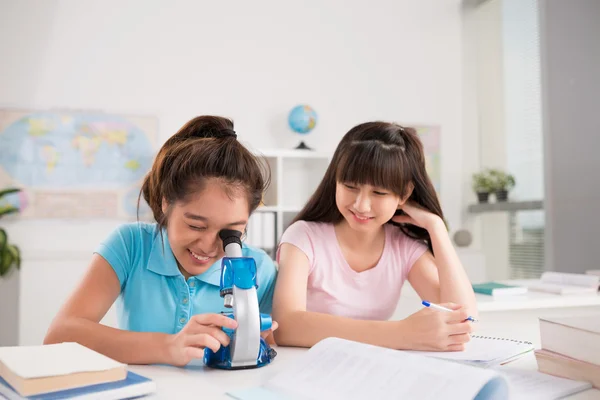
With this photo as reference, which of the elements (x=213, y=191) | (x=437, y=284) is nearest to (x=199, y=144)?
(x=213, y=191)

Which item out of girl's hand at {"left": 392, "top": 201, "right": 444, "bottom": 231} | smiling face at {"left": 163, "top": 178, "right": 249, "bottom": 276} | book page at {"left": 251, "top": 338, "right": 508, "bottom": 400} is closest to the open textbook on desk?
book page at {"left": 251, "top": 338, "right": 508, "bottom": 400}

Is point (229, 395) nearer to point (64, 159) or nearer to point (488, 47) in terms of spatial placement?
point (64, 159)

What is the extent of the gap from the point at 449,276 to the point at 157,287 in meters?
0.71

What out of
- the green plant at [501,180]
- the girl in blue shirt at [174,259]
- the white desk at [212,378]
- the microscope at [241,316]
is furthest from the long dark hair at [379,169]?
the green plant at [501,180]

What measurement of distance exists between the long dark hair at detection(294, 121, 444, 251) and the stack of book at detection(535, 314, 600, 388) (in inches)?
24.9

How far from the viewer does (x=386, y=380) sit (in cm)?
77

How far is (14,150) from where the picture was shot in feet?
12.1

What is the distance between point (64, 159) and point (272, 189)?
1.34m

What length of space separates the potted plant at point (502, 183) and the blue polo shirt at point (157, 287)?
341 cm

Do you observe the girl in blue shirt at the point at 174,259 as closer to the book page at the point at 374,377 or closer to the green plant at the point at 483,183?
the book page at the point at 374,377

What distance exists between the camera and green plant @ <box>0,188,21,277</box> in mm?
3514

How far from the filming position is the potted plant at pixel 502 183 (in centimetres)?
431

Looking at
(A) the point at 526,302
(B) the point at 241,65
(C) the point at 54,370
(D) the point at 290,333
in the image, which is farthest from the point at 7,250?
(C) the point at 54,370

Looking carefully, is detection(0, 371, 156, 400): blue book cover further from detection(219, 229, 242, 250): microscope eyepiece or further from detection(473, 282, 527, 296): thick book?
detection(473, 282, 527, 296): thick book
